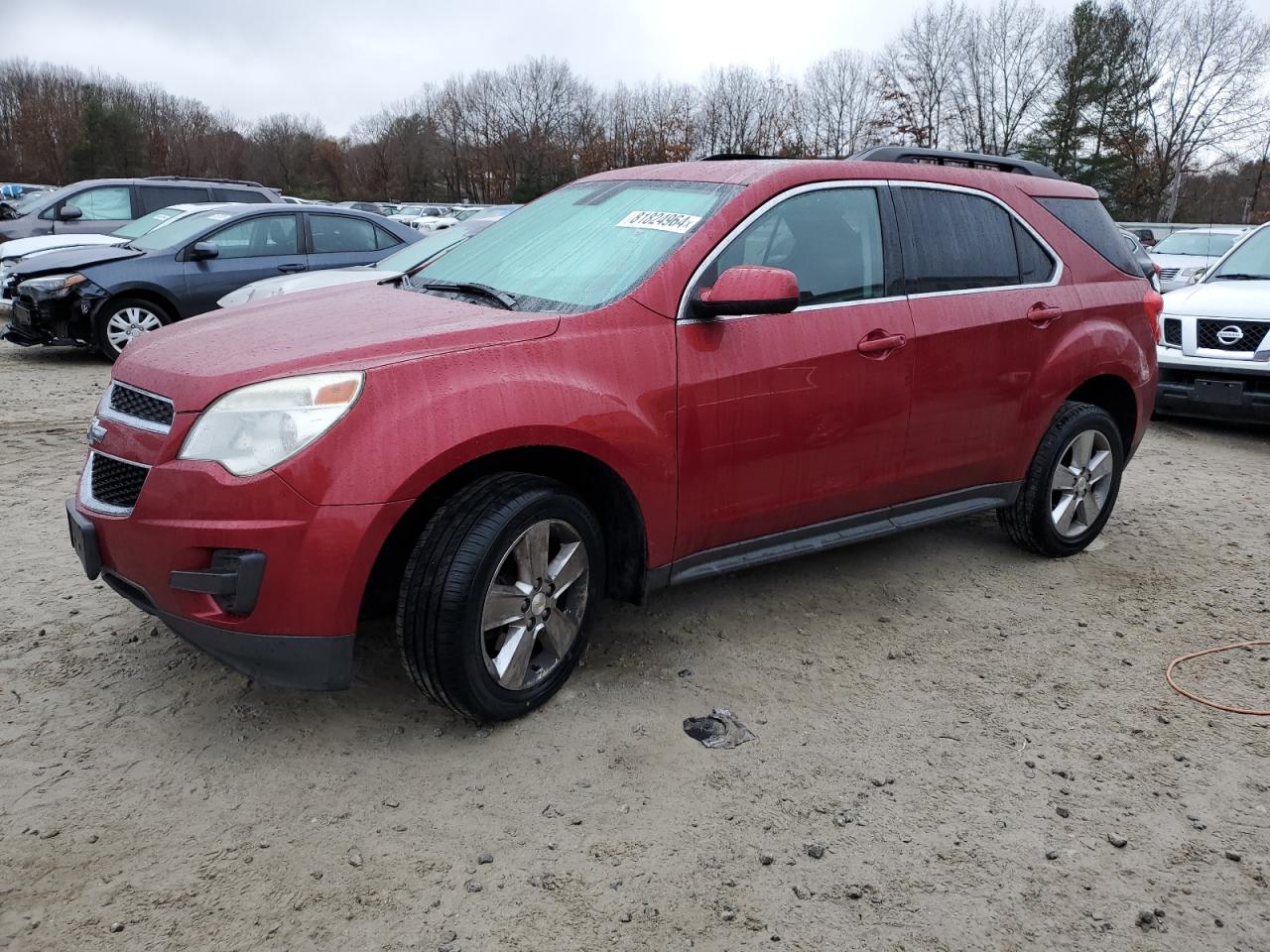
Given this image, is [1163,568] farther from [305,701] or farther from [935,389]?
[305,701]

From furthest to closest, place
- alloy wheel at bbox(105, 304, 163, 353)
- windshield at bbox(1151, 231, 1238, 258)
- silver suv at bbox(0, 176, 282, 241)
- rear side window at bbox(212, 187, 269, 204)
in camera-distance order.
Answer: windshield at bbox(1151, 231, 1238, 258) → rear side window at bbox(212, 187, 269, 204) → silver suv at bbox(0, 176, 282, 241) → alloy wheel at bbox(105, 304, 163, 353)

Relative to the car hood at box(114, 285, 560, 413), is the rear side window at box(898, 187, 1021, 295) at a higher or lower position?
higher

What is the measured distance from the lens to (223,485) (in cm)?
268

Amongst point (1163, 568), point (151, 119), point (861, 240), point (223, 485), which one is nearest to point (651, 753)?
point (223, 485)

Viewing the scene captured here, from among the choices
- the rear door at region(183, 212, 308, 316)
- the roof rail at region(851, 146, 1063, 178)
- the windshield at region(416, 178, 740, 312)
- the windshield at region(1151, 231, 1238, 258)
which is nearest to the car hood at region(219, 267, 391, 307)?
the rear door at region(183, 212, 308, 316)

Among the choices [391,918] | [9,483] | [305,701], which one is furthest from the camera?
[9,483]

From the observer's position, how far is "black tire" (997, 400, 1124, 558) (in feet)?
15.2

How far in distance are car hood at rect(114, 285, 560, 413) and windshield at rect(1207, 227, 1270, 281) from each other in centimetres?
785

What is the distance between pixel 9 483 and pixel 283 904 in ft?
13.4

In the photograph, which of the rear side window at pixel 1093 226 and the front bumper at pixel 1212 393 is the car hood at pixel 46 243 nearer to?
the rear side window at pixel 1093 226

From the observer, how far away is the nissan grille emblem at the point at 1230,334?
7.73m

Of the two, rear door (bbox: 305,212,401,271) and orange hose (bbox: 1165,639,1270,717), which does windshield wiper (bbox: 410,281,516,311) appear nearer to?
orange hose (bbox: 1165,639,1270,717)

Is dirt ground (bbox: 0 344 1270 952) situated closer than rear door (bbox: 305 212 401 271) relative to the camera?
Yes

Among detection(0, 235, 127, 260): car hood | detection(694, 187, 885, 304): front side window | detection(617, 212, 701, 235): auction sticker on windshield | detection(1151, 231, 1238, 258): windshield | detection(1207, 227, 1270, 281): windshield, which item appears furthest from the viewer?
detection(1151, 231, 1238, 258): windshield
